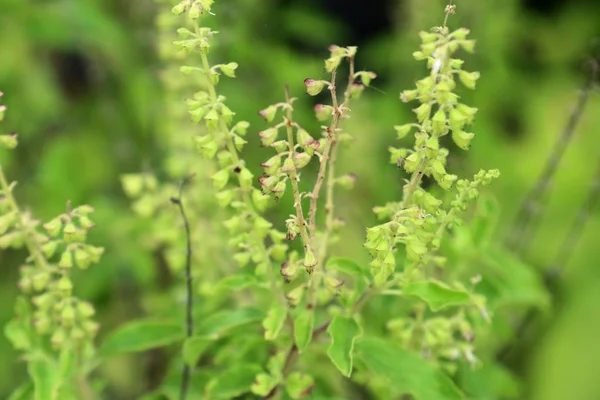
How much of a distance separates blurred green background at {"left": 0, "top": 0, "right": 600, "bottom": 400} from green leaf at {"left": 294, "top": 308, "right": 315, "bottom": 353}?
1417 mm

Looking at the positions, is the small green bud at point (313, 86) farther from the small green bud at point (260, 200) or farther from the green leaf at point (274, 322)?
the green leaf at point (274, 322)

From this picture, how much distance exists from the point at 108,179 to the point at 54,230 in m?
2.21

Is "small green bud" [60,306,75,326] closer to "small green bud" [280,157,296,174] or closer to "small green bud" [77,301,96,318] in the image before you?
"small green bud" [77,301,96,318]

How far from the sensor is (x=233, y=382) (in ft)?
5.74

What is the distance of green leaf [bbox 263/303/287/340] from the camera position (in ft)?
5.18

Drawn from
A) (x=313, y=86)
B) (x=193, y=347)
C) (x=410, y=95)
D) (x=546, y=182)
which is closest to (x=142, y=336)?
(x=193, y=347)

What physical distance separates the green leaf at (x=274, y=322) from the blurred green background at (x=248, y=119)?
140cm

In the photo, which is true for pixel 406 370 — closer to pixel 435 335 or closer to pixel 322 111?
pixel 435 335

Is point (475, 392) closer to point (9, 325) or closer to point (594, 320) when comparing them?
point (9, 325)

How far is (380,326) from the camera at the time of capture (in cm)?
216

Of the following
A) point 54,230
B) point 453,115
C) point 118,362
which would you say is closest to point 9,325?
point 54,230

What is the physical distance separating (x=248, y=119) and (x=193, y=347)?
5.42 feet

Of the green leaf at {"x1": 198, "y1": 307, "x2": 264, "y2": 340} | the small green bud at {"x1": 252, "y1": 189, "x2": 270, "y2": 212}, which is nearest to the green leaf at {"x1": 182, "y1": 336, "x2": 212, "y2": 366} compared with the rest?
the green leaf at {"x1": 198, "y1": 307, "x2": 264, "y2": 340}

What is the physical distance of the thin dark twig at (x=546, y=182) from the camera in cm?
221
